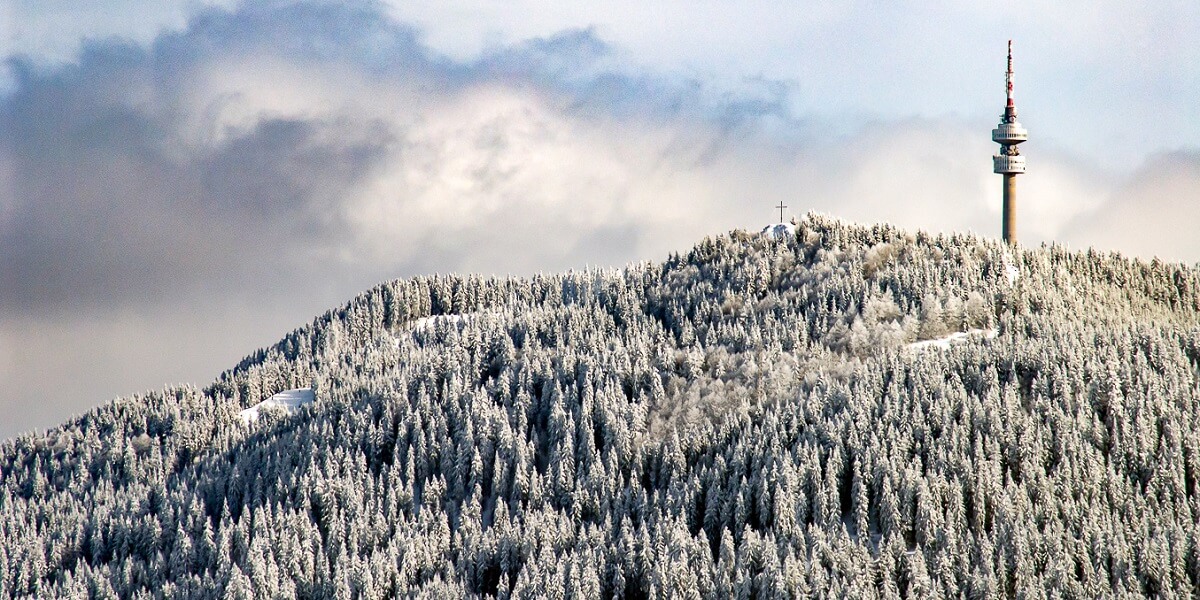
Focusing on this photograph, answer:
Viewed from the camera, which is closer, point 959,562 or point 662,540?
point 959,562

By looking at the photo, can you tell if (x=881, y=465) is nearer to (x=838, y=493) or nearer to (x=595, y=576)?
(x=838, y=493)

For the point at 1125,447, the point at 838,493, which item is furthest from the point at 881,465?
the point at 1125,447

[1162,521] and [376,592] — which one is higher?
[1162,521]

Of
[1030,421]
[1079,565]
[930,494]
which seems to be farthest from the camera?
[1030,421]

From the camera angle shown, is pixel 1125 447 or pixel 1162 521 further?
pixel 1125 447

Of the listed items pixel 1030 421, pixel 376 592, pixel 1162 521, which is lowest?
pixel 376 592

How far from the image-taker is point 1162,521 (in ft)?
593

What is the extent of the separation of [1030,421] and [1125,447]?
13054mm

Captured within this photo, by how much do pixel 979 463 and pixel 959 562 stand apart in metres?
20.6

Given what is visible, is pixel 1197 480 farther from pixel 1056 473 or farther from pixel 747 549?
pixel 747 549

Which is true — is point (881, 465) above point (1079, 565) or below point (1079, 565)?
above

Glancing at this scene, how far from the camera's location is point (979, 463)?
190750 millimetres

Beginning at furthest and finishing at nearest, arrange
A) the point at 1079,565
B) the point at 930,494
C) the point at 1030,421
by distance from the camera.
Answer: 1. the point at 1030,421
2. the point at 930,494
3. the point at 1079,565

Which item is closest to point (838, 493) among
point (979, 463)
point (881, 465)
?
point (881, 465)
